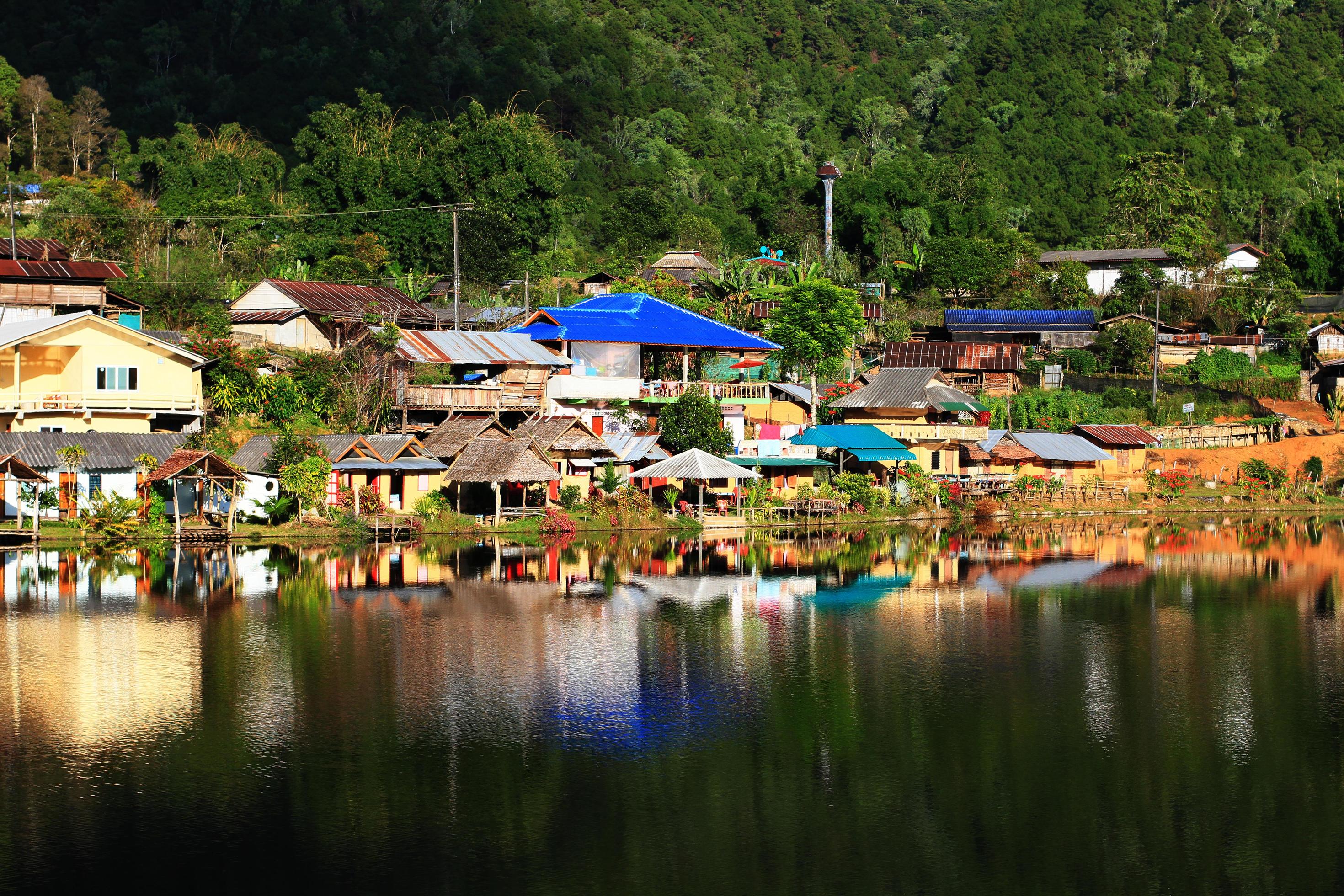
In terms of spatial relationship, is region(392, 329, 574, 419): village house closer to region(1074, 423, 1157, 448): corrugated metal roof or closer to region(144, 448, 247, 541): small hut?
region(144, 448, 247, 541): small hut

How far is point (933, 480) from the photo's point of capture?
2297 inches

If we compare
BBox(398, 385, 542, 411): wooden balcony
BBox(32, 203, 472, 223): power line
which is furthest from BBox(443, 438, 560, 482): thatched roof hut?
BBox(32, 203, 472, 223): power line

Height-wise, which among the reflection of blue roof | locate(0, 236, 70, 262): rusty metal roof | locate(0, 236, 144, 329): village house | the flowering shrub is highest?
locate(0, 236, 70, 262): rusty metal roof

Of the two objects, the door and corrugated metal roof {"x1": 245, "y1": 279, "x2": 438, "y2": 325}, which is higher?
corrugated metal roof {"x1": 245, "y1": 279, "x2": 438, "y2": 325}

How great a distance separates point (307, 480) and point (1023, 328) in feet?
143

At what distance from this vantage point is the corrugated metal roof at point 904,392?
59.0 m

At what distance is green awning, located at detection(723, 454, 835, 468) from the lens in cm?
5441

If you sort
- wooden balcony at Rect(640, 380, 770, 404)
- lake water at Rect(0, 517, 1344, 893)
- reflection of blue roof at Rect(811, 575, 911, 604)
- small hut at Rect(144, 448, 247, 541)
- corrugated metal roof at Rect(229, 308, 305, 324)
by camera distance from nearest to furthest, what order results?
1. lake water at Rect(0, 517, 1344, 893)
2. reflection of blue roof at Rect(811, 575, 911, 604)
3. small hut at Rect(144, 448, 247, 541)
4. wooden balcony at Rect(640, 380, 770, 404)
5. corrugated metal roof at Rect(229, 308, 305, 324)

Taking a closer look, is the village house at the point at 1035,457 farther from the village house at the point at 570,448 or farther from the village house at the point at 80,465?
the village house at the point at 80,465

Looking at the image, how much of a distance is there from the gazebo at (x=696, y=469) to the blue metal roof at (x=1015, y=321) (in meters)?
28.3

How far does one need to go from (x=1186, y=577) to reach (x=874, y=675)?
1663 centimetres

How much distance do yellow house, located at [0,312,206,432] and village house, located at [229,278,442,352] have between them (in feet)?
22.5

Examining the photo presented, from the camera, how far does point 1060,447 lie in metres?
60.6

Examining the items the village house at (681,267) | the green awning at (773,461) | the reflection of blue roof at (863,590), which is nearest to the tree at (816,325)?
the green awning at (773,461)
